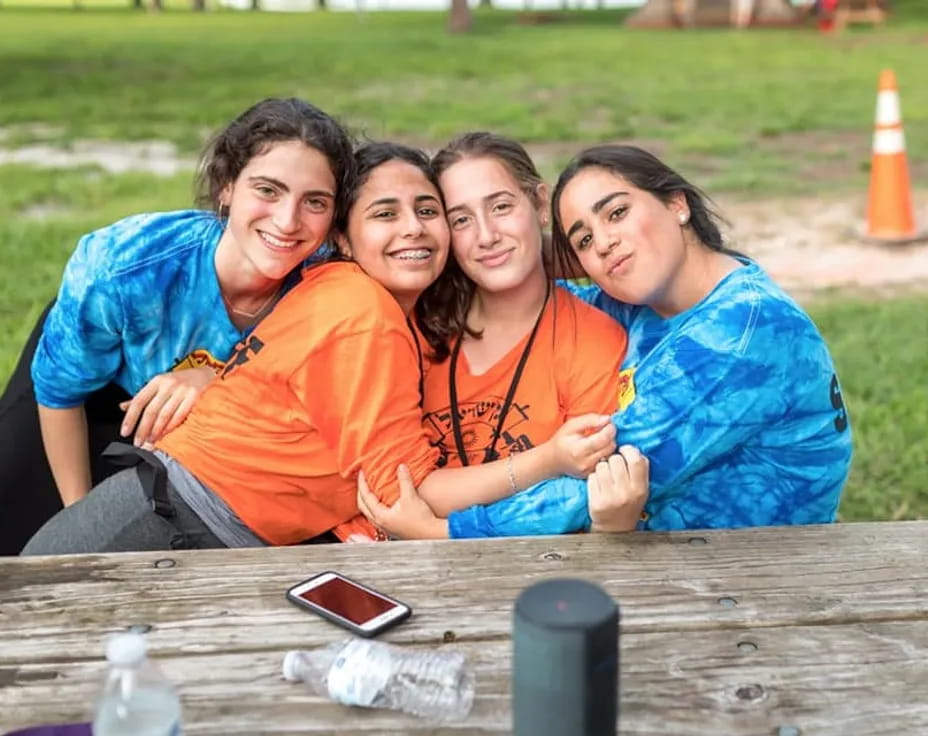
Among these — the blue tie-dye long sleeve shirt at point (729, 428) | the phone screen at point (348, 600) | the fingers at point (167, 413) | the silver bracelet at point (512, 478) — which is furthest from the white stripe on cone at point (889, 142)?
the phone screen at point (348, 600)

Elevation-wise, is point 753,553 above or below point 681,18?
below

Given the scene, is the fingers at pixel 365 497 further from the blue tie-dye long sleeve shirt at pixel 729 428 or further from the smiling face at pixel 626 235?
the smiling face at pixel 626 235

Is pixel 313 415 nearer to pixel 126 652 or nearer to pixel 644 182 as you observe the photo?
pixel 644 182

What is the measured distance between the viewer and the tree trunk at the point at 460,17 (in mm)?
26281

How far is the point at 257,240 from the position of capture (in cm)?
267

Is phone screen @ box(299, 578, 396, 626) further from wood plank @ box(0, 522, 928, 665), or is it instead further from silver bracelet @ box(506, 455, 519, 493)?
silver bracelet @ box(506, 455, 519, 493)

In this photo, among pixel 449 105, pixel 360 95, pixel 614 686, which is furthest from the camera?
pixel 360 95

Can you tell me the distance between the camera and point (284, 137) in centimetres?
269

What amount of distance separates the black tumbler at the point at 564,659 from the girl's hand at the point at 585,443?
40.1 inches

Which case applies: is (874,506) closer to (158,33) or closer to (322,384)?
(322,384)

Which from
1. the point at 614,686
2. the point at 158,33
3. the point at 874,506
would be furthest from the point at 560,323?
the point at 158,33

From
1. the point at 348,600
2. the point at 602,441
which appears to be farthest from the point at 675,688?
the point at 602,441

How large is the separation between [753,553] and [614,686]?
2.94 ft

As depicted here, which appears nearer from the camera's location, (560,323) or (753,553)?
(753,553)
